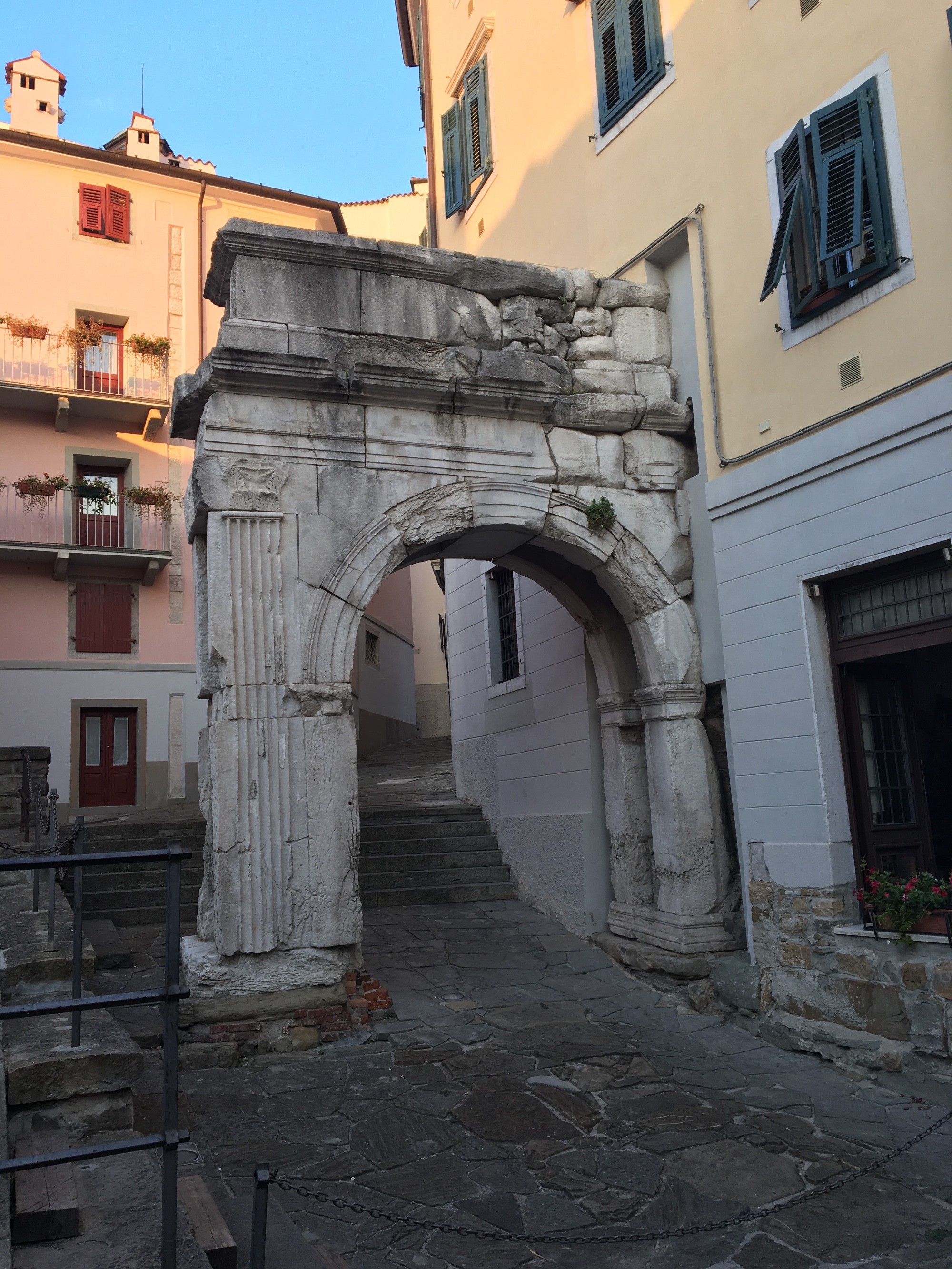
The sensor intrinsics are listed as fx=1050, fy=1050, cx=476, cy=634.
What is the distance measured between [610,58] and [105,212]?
1199 centimetres

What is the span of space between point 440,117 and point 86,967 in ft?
32.0

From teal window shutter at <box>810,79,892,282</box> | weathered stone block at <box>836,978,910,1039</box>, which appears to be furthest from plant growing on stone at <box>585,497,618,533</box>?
weathered stone block at <box>836,978,910,1039</box>

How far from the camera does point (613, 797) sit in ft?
26.1

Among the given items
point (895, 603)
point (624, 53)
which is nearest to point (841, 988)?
point (895, 603)

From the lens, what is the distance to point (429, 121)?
12.0 m

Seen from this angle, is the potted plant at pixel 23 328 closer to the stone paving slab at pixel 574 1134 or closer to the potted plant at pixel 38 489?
the potted plant at pixel 38 489

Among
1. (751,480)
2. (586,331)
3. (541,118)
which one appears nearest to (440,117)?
(541,118)

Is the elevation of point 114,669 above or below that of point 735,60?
below

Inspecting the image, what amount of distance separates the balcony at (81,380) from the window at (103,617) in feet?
8.69

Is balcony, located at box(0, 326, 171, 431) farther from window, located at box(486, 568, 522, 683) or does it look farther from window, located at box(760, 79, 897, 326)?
window, located at box(760, 79, 897, 326)

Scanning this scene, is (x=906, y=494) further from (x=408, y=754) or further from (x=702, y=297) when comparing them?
(x=408, y=754)

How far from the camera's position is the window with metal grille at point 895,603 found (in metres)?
5.50

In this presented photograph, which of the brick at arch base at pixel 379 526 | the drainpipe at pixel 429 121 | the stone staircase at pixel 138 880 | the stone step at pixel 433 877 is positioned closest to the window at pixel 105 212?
the drainpipe at pixel 429 121

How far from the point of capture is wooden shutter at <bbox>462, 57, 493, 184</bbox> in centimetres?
1040
